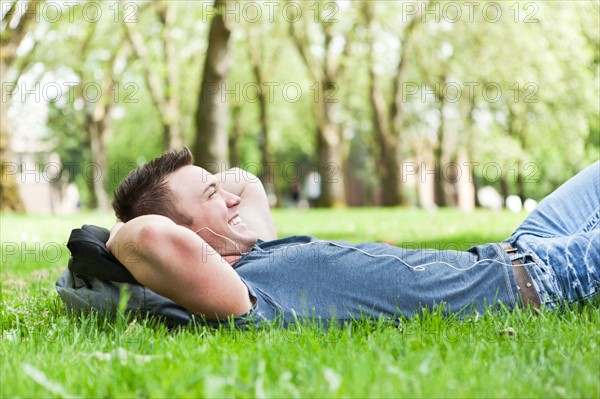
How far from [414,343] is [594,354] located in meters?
0.61

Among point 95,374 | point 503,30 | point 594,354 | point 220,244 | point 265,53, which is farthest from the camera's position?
point 265,53

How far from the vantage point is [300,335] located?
9.72 feet

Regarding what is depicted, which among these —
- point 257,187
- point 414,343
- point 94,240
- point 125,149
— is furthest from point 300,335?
point 125,149

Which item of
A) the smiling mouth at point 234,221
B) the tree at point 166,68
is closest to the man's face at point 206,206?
the smiling mouth at point 234,221

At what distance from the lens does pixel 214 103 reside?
15.3 metres

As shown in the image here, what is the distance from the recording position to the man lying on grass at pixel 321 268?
3125mm

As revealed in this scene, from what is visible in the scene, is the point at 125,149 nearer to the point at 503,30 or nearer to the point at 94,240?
the point at 503,30

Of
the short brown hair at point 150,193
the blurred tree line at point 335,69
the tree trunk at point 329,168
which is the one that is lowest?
the tree trunk at point 329,168

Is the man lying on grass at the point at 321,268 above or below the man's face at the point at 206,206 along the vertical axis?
below

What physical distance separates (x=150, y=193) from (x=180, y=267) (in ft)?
2.04

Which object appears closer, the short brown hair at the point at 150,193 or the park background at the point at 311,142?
the park background at the point at 311,142

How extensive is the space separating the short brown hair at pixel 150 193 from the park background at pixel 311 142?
488 mm

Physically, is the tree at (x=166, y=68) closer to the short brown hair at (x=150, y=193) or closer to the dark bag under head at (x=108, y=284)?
the short brown hair at (x=150, y=193)

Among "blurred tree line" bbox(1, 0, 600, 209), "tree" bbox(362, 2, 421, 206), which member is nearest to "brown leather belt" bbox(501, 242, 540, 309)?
"blurred tree line" bbox(1, 0, 600, 209)
